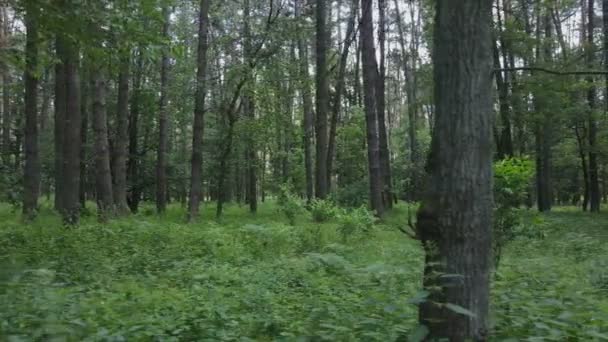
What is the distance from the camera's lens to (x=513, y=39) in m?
21.2

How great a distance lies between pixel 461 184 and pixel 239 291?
2924 mm

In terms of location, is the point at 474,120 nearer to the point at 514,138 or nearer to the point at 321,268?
the point at 321,268

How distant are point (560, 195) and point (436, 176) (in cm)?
4369

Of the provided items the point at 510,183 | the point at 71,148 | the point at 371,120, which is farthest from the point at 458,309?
the point at 371,120

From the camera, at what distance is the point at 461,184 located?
359 centimetres

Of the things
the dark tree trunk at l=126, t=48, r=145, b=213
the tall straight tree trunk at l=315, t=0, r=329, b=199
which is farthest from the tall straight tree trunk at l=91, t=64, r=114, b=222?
the dark tree trunk at l=126, t=48, r=145, b=213

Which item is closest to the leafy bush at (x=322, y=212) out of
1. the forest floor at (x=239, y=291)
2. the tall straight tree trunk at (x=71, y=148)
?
the forest floor at (x=239, y=291)

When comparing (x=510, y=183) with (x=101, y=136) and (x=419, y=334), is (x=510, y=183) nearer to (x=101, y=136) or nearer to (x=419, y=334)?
(x=419, y=334)

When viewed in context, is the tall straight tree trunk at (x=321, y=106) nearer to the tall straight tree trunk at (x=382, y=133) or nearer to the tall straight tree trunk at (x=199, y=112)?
the tall straight tree trunk at (x=199, y=112)

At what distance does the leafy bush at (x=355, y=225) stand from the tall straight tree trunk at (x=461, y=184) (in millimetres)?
7222

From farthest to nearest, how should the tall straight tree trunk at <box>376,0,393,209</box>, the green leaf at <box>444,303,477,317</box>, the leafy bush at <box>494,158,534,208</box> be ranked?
the tall straight tree trunk at <box>376,0,393,209</box>, the leafy bush at <box>494,158,534,208</box>, the green leaf at <box>444,303,477,317</box>

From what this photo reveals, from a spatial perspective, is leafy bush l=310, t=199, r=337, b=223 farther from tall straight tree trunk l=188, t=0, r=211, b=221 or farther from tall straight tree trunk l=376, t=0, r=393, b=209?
tall straight tree trunk l=376, t=0, r=393, b=209

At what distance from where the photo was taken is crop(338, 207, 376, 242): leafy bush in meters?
11.3

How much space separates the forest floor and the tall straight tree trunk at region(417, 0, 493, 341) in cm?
28
